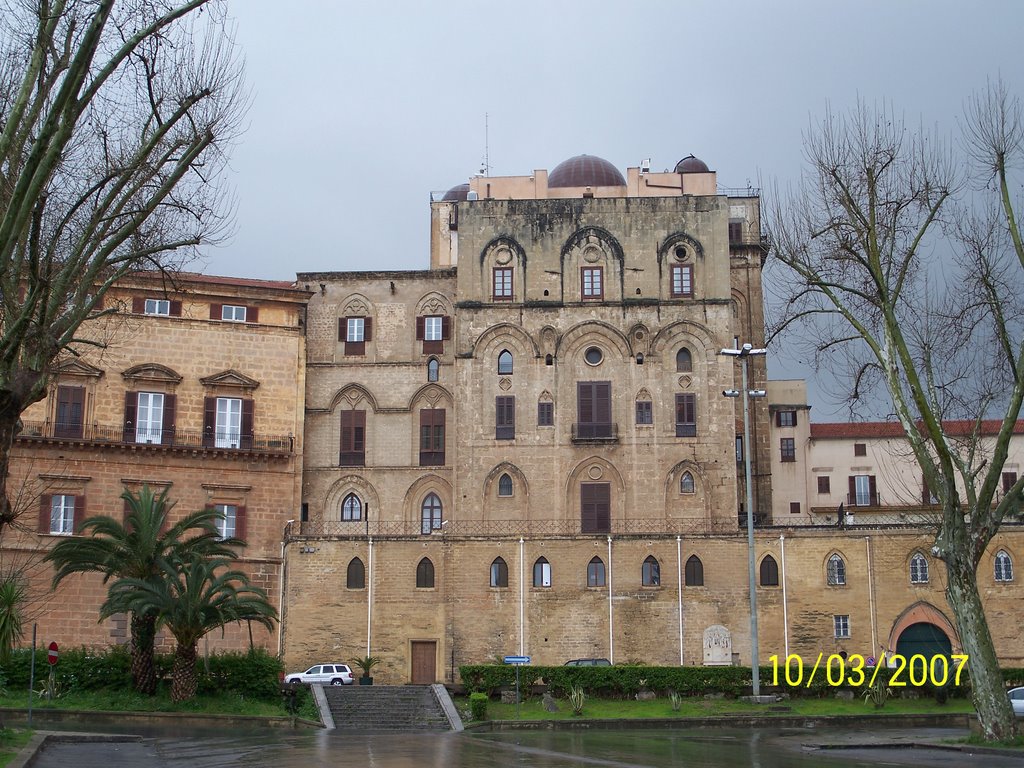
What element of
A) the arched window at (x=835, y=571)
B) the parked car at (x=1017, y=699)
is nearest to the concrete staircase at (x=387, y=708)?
the arched window at (x=835, y=571)

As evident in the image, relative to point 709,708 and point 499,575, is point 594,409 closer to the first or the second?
point 499,575

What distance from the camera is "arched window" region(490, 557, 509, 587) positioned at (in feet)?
156

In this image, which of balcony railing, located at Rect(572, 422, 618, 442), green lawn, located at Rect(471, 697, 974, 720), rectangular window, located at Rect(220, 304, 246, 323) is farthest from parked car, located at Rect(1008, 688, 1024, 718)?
rectangular window, located at Rect(220, 304, 246, 323)

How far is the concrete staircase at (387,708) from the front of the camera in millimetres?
34094

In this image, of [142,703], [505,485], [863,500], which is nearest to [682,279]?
[505,485]

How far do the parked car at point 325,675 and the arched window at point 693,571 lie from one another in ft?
42.8

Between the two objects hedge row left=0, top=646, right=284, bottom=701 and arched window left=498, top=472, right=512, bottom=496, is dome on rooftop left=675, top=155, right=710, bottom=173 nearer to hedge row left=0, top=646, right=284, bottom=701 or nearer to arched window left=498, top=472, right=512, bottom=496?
arched window left=498, top=472, right=512, bottom=496

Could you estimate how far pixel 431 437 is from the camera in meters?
51.8

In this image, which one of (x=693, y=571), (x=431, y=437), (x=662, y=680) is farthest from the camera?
(x=431, y=437)

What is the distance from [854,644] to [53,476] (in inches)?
1176

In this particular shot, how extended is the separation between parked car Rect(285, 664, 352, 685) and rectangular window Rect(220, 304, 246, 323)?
14327mm

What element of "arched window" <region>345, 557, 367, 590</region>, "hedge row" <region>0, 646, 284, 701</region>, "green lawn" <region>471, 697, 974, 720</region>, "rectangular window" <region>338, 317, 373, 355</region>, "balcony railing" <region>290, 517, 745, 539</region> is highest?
"rectangular window" <region>338, 317, 373, 355</region>

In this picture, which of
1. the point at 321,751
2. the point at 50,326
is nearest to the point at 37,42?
the point at 50,326

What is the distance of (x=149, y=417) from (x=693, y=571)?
21.7 m
